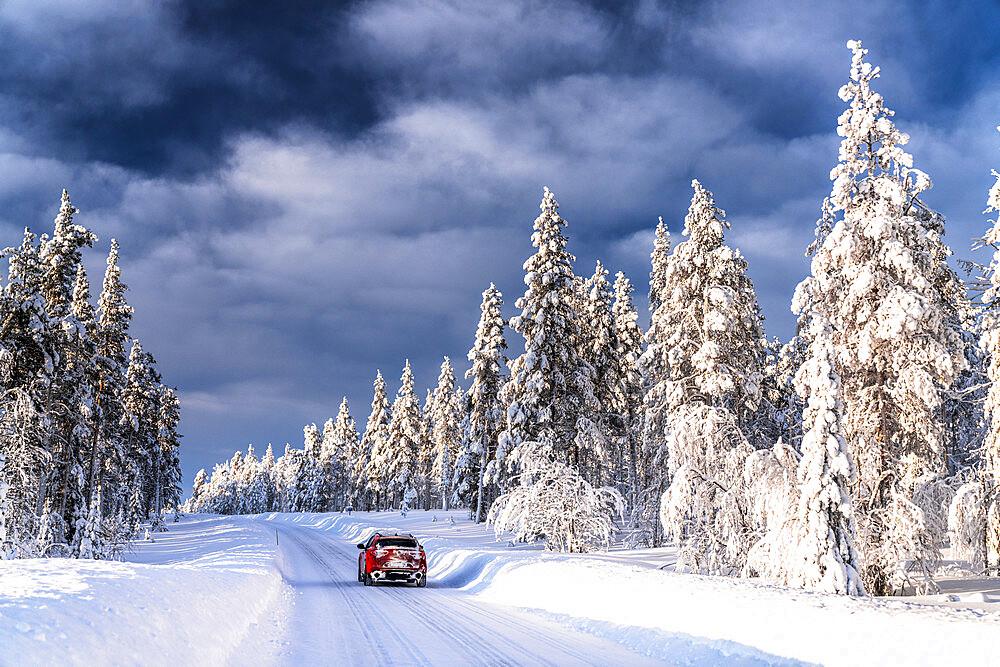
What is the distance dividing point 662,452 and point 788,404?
13033mm

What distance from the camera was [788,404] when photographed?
39.5m

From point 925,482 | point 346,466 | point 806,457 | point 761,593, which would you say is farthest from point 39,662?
point 346,466

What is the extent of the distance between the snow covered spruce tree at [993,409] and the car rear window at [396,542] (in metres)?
15.5

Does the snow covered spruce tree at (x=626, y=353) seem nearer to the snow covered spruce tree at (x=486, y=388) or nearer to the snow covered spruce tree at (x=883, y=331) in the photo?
the snow covered spruce tree at (x=486, y=388)

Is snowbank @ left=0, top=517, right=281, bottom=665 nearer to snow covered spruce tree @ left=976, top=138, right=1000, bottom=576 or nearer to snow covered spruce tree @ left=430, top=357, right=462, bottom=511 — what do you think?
snow covered spruce tree @ left=976, top=138, right=1000, bottom=576

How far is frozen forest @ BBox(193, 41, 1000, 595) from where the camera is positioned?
18.0 m

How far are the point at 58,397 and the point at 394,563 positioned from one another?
15.6 metres

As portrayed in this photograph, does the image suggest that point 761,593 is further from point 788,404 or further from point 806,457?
point 788,404

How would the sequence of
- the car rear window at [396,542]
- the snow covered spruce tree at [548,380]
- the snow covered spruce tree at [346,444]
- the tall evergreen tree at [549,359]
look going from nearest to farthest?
1. the car rear window at [396,542]
2. the snow covered spruce tree at [548,380]
3. the tall evergreen tree at [549,359]
4. the snow covered spruce tree at [346,444]

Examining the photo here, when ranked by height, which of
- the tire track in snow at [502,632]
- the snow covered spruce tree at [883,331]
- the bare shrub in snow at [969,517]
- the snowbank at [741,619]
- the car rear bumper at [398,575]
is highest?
Answer: the snow covered spruce tree at [883,331]

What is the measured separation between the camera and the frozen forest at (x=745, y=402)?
17953mm

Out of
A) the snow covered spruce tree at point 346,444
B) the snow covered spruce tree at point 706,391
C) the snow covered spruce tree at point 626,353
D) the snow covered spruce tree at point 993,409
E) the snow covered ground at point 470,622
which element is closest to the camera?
the snow covered ground at point 470,622

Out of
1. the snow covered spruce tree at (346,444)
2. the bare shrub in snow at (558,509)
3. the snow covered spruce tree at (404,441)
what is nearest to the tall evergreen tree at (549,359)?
the bare shrub in snow at (558,509)

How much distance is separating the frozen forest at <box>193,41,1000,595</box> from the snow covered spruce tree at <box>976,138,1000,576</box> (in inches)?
2.8
